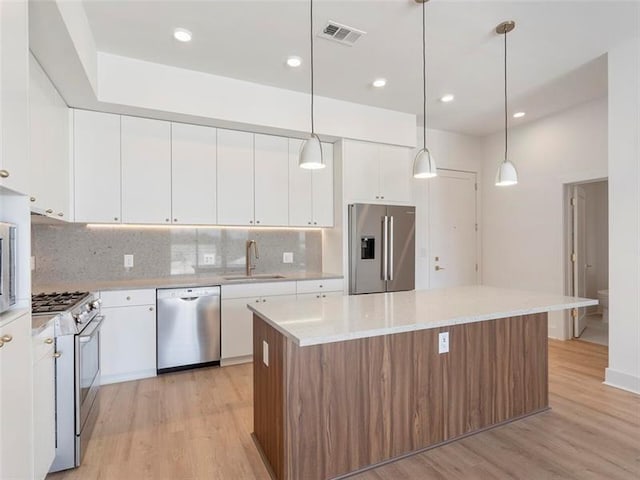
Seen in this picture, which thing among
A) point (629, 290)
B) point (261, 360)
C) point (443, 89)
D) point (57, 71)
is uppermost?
point (443, 89)

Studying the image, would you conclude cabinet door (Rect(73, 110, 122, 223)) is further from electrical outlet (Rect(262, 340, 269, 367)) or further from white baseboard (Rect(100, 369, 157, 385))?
electrical outlet (Rect(262, 340, 269, 367))

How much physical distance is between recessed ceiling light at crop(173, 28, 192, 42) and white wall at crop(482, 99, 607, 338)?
14.8 feet

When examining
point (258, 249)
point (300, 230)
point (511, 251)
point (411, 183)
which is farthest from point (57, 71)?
point (511, 251)

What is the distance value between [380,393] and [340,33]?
103 inches

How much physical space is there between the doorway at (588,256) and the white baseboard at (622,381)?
1.55m

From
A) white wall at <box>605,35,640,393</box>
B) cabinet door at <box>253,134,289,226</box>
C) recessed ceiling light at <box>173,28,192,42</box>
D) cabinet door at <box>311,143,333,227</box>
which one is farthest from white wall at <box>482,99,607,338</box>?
recessed ceiling light at <box>173,28,192,42</box>

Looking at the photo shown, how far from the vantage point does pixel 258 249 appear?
422 centimetres

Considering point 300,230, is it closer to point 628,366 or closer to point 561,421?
point 561,421

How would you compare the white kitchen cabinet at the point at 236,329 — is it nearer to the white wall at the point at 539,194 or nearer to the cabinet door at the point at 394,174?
the cabinet door at the point at 394,174

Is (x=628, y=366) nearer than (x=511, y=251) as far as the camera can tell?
Yes

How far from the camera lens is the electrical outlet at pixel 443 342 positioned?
2.19 meters

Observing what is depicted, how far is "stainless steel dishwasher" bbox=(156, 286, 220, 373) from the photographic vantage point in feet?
10.8

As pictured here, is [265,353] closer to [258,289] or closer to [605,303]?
[258,289]

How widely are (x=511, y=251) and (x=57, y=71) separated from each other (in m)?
5.58
